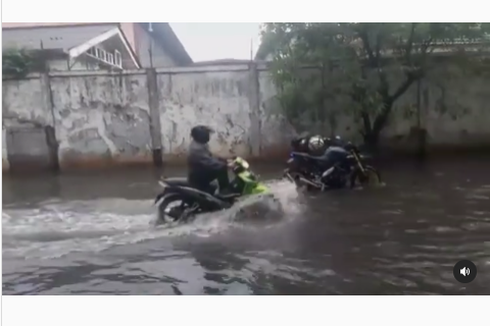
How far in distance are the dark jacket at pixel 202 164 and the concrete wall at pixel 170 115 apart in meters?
0.04

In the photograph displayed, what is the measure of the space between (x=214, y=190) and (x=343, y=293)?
0.65 meters

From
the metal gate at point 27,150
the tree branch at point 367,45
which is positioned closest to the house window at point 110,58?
the metal gate at point 27,150

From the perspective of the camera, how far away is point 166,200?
228 centimetres

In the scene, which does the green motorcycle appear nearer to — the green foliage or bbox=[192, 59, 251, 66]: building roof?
bbox=[192, 59, 251, 66]: building roof

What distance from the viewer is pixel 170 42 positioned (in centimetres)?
224

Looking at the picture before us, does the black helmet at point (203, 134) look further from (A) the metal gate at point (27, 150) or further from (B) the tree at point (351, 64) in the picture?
(A) the metal gate at point (27, 150)

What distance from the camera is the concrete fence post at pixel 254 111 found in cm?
226

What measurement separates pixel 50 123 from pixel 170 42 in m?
0.59

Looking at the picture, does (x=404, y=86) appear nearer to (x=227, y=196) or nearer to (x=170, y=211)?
(x=227, y=196)

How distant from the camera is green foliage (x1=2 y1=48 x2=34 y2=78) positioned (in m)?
2.28

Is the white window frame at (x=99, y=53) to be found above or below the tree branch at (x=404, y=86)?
above

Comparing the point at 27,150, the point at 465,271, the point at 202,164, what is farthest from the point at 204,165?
the point at 465,271

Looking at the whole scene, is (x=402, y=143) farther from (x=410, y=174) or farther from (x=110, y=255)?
(x=110, y=255)
